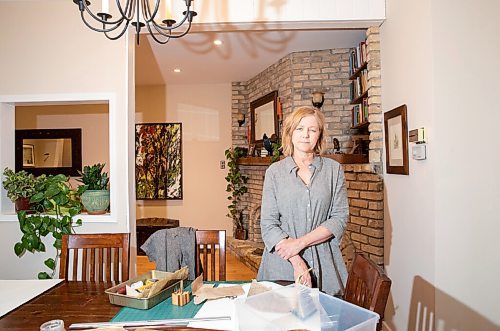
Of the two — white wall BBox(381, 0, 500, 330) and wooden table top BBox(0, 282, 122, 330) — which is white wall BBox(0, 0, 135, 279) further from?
white wall BBox(381, 0, 500, 330)

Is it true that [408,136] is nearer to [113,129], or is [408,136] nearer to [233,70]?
[113,129]

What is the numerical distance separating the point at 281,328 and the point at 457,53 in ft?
6.53

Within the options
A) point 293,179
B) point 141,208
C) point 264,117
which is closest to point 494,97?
point 293,179

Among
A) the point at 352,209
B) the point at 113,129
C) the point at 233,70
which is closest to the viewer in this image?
the point at 113,129

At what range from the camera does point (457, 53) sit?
8.16 feet

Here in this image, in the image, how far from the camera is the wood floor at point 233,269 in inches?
204

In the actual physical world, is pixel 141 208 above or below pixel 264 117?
below

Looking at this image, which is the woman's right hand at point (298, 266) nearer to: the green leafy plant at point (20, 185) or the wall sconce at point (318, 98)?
the green leafy plant at point (20, 185)

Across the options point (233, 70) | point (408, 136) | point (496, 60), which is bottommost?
point (408, 136)

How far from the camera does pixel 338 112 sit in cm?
496

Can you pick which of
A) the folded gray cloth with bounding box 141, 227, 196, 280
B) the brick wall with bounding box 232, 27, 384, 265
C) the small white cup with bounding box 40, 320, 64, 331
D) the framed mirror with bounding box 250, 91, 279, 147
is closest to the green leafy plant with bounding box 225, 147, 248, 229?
the brick wall with bounding box 232, 27, 384, 265

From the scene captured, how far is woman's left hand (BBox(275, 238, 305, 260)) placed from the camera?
2049 millimetres

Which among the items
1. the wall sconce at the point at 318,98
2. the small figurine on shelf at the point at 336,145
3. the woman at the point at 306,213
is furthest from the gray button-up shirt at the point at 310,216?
the wall sconce at the point at 318,98

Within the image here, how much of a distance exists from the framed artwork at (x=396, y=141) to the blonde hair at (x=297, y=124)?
95cm
